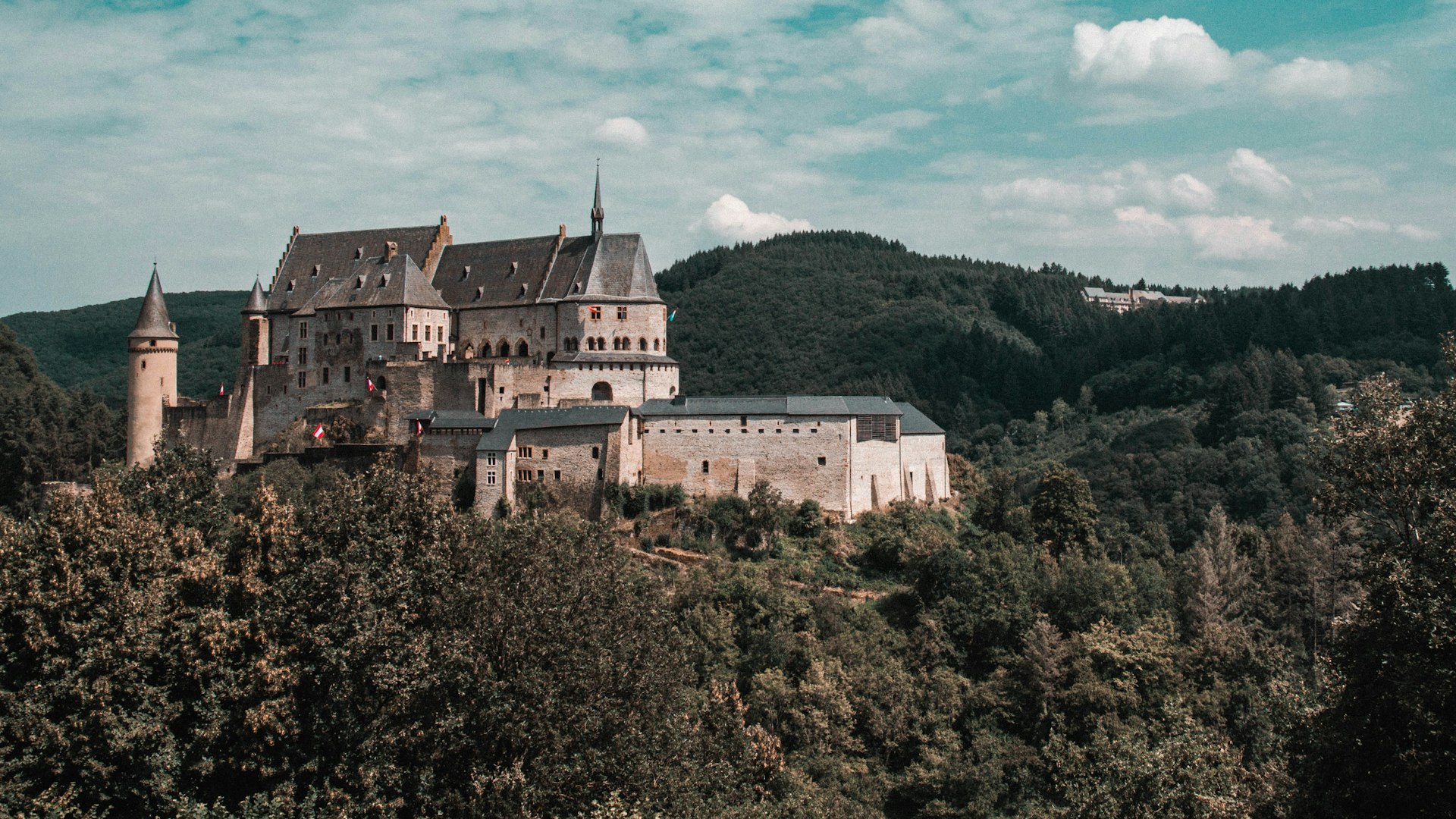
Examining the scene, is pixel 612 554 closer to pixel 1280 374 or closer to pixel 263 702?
pixel 263 702

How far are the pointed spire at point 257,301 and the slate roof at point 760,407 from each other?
22029mm

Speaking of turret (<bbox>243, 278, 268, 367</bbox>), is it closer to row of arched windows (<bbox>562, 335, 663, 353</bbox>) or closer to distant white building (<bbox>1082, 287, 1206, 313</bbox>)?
row of arched windows (<bbox>562, 335, 663, 353</bbox>)

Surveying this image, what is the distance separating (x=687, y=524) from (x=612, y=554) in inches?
723

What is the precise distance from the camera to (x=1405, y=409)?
24.4 meters

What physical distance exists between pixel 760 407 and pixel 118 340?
124684 mm

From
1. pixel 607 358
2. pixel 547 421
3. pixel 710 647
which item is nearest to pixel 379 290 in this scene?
pixel 607 358

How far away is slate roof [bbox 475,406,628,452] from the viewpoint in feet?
177

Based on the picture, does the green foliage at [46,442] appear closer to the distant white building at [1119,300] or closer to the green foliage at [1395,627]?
the green foliage at [1395,627]

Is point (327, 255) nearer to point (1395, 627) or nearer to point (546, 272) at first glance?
point (546, 272)

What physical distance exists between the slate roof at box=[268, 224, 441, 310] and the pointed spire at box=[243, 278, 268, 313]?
0.29m

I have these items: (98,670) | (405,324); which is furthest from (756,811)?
(405,324)

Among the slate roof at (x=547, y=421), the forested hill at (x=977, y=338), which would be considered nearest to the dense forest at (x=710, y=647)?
the slate roof at (x=547, y=421)

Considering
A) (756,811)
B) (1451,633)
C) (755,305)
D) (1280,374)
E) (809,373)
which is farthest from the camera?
(755,305)

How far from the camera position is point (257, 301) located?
65.4m
